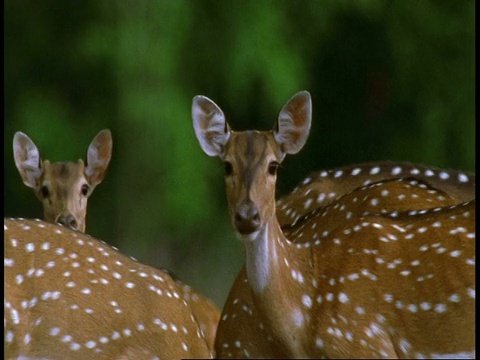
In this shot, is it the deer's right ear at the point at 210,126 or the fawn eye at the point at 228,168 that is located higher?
the deer's right ear at the point at 210,126

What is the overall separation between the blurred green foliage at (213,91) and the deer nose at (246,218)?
66 cm

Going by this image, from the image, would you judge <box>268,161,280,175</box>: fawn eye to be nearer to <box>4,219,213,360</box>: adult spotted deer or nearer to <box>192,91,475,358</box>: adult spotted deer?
<box>192,91,475,358</box>: adult spotted deer

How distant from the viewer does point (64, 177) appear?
330 cm

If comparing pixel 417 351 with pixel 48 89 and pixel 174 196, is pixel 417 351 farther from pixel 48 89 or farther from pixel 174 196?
pixel 48 89

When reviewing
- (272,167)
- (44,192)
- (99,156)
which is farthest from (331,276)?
(44,192)

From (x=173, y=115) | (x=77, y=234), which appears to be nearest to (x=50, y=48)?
(x=173, y=115)

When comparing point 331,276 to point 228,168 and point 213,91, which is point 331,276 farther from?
point 213,91

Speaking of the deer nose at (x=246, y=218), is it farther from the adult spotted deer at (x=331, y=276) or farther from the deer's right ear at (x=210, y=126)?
the deer's right ear at (x=210, y=126)

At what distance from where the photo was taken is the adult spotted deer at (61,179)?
3266mm

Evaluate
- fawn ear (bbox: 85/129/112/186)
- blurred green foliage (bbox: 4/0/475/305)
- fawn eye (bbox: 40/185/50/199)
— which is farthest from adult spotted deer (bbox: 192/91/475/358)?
fawn eye (bbox: 40/185/50/199)

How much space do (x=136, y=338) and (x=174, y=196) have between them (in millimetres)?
649

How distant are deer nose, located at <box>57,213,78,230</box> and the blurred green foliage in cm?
17

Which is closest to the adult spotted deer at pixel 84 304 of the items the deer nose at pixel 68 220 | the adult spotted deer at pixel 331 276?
the adult spotted deer at pixel 331 276

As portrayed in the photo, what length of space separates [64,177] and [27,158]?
105 millimetres
